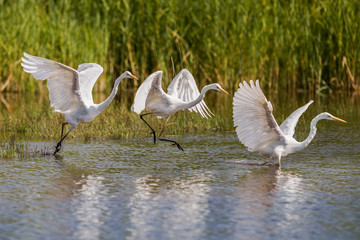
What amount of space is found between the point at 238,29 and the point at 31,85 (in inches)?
216

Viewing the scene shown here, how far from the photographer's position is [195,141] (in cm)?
1073

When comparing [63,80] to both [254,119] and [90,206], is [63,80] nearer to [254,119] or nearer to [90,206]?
[254,119]

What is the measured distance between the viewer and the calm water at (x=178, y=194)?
556 centimetres

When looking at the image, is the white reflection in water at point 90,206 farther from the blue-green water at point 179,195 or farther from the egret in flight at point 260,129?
the egret in flight at point 260,129

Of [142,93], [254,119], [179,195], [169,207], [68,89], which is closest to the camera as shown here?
[169,207]

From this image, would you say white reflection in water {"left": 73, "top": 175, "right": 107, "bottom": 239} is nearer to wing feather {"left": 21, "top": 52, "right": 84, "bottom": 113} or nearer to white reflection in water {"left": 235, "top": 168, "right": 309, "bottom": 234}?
white reflection in water {"left": 235, "top": 168, "right": 309, "bottom": 234}

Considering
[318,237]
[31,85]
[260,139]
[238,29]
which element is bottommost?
[318,237]

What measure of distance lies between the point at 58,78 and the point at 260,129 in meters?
2.93

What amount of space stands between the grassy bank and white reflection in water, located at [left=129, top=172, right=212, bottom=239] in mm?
9080

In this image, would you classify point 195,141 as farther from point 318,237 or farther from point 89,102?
point 318,237

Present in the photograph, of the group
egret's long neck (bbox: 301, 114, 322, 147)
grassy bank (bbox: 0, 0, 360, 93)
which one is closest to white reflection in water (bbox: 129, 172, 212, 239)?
egret's long neck (bbox: 301, 114, 322, 147)

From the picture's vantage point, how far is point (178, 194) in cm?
687

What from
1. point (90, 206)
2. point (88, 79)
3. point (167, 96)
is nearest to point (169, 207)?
point (90, 206)

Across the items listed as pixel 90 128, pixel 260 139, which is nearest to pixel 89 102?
pixel 90 128
